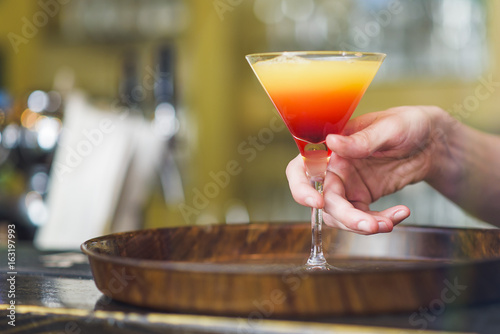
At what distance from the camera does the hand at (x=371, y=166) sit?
0.88 metres

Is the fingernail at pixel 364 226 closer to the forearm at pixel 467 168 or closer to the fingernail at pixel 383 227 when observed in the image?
the fingernail at pixel 383 227

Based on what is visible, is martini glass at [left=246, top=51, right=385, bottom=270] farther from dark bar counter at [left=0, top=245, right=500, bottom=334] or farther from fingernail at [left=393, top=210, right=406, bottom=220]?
dark bar counter at [left=0, top=245, right=500, bottom=334]

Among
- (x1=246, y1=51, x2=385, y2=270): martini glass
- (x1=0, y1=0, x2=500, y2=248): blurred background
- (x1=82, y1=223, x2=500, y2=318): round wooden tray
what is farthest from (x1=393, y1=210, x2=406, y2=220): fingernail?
(x1=0, y1=0, x2=500, y2=248): blurred background

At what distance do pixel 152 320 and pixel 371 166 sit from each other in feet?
2.04

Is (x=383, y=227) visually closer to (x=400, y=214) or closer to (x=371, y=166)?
(x=400, y=214)

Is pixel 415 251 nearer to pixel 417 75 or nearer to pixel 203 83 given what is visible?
pixel 417 75

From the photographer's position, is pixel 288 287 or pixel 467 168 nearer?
pixel 288 287

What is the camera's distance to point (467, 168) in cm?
129

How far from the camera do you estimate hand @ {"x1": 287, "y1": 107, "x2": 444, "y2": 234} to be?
34.8 inches

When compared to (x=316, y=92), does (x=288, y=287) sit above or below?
below

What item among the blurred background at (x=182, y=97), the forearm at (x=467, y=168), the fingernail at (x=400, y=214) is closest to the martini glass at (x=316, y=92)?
the fingernail at (x=400, y=214)

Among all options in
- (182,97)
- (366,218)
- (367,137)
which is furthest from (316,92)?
(182,97)

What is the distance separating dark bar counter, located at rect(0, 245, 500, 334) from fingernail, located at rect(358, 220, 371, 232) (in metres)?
0.21

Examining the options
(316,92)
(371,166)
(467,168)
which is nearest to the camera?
(316,92)
